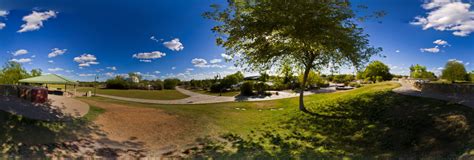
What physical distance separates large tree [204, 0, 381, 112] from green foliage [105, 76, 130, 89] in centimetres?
1412

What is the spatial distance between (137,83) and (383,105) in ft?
82.4

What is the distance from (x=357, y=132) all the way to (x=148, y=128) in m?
9.11

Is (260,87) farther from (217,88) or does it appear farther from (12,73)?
(12,73)

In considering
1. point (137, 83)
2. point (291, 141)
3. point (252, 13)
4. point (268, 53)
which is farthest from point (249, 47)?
point (137, 83)

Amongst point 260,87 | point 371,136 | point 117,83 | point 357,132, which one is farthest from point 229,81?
point 371,136

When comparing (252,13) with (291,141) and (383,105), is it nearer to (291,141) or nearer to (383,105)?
(291,141)

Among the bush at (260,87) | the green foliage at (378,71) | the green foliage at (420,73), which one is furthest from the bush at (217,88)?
the green foliage at (420,73)

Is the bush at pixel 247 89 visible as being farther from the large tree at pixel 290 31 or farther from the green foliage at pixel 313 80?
the large tree at pixel 290 31

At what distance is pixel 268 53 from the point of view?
52.2ft

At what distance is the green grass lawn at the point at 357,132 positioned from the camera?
7621mm

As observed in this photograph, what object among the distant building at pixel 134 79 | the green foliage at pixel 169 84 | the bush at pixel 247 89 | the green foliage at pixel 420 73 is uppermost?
the green foliage at pixel 420 73

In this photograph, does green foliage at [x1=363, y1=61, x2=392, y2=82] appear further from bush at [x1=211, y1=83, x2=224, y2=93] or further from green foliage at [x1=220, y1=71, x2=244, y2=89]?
bush at [x1=211, y1=83, x2=224, y2=93]

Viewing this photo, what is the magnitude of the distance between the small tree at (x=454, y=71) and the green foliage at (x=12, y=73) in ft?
220

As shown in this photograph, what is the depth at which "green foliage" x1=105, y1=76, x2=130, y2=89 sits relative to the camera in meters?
24.8
